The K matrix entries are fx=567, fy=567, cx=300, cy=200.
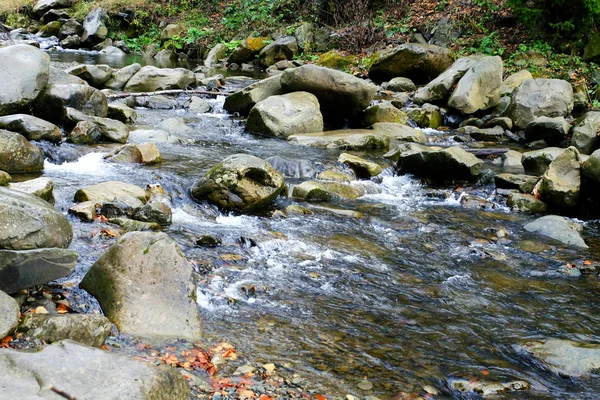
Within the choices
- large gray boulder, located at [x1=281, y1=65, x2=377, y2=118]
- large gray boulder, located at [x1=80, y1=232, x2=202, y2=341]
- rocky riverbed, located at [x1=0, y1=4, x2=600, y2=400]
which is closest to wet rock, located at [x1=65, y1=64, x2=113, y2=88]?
rocky riverbed, located at [x1=0, y1=4, x2=600, y2=400]

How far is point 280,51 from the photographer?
2083cm

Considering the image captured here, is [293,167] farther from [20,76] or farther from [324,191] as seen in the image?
[20,76]

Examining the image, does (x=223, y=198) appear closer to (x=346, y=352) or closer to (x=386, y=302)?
(x=386, y=302)

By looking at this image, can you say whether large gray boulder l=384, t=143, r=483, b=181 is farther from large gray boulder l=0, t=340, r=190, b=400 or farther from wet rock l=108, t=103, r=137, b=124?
large gray boulder l=0, t=340, r=190, b=400

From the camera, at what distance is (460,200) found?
8.04m

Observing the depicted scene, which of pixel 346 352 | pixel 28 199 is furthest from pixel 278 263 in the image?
pixel 28 199

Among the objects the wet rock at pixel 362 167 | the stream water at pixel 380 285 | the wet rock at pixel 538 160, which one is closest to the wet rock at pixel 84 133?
the stream water at pixel 380 285

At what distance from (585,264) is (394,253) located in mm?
2012

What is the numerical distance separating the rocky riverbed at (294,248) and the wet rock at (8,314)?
0.06 ft

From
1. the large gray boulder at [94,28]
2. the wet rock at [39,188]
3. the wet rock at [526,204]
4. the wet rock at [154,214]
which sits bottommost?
the large gray boulder at [94,28]

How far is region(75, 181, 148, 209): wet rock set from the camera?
20.6ft

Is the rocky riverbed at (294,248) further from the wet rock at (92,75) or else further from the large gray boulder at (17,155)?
the wet rock at (92,75)

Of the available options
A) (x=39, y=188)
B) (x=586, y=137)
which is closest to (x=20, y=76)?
(x=39, y=188)

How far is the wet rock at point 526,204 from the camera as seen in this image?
7.76 m
